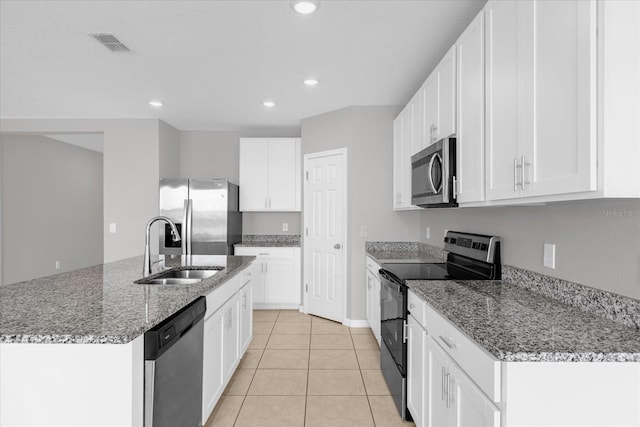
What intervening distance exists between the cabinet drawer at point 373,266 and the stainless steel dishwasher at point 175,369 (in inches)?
74.6

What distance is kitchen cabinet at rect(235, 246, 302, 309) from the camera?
16.3ft

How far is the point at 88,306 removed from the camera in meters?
1.51

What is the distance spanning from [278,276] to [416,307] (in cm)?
313

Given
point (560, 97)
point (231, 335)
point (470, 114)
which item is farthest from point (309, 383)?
point (560, 97)

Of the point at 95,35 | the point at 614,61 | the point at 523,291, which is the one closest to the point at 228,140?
the point at 95,35

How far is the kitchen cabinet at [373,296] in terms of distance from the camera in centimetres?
333

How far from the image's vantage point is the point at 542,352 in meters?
1.08

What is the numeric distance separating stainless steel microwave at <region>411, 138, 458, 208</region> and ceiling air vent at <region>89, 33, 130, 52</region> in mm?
2354

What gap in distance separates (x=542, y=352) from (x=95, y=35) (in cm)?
316

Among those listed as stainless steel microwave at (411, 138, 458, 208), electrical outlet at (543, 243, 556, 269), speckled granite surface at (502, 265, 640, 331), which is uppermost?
stainless steel microwave at (411, 138, 458, 208)

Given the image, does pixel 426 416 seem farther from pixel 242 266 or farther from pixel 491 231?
pixel 242 266

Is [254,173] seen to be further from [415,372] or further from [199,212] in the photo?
[415,372]

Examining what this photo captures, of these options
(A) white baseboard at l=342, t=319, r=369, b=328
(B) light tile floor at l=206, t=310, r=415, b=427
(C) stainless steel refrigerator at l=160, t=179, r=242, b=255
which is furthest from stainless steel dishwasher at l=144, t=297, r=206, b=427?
(C) stainless steel refrigerator at l=160, t=179, r=242, b=255

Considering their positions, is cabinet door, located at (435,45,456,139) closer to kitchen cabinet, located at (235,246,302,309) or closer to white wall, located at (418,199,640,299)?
white wall, located at (418,199,640,299)
